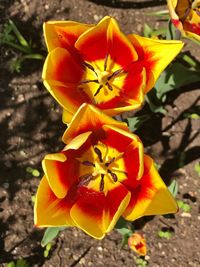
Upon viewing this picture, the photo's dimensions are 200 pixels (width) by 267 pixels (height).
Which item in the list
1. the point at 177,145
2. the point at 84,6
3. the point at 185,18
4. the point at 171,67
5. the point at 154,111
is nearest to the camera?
the point at 185,18

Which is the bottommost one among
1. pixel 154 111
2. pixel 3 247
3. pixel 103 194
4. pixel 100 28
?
pixel 3 247

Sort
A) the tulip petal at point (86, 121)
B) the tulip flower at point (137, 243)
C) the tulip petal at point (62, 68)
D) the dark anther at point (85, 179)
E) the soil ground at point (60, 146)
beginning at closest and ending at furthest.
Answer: the tulip petal at point (86, 121)
the tulip petal at point (62, 68)
the dark anther at point (85, 179)
the tulip flower at point (137, 243)
the soil ground at point (60, 146)

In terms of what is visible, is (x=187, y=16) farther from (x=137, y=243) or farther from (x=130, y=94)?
(x=137, y=243)

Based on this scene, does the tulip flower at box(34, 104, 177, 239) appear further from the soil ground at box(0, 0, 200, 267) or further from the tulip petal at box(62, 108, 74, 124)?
the soil ground at box(0, 0, 200, 267)

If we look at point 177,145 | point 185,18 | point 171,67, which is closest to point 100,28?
point 185,18

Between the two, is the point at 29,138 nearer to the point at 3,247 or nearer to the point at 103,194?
the point at 3,247

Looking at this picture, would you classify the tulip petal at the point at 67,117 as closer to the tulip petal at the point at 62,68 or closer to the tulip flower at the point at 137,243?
the tulip petal at the point at 62,68

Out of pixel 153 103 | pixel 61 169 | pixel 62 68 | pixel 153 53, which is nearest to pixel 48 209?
pixel 61 169

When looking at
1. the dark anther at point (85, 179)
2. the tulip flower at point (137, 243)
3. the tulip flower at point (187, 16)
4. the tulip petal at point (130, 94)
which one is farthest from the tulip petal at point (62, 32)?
the tulip flower at point (137, 243)
